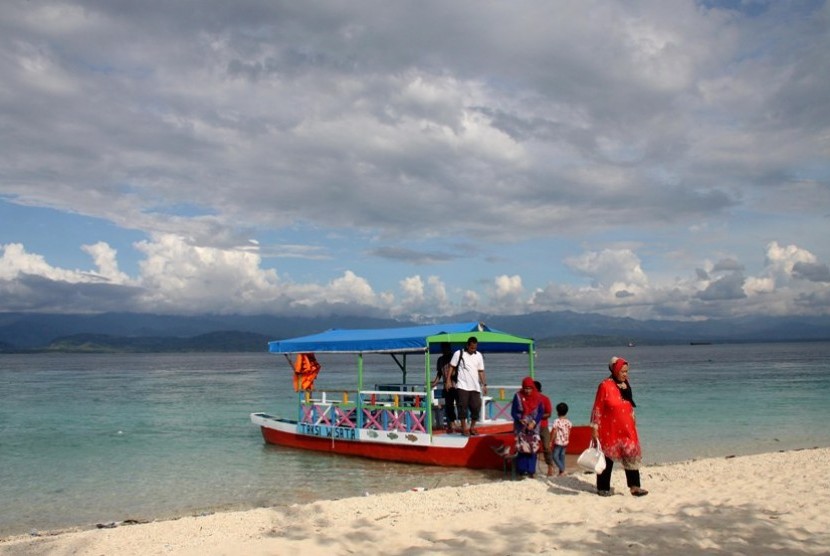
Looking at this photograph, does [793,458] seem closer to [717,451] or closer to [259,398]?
[717,451]

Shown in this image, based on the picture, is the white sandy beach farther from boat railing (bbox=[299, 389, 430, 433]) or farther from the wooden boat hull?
boat railing (bbox=[299, 389, 430, 433])

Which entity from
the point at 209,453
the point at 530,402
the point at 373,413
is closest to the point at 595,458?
the point at 530,402

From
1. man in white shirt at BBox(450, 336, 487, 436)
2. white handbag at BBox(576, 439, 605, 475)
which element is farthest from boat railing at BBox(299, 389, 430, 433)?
white handbag at BBox(576, 439, 605, 475)

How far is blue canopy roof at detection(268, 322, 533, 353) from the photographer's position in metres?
14.2

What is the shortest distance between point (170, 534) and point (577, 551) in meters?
5.19

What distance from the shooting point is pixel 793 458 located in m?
13.1

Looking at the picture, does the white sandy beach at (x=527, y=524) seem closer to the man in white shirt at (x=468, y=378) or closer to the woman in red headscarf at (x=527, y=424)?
the woman in red headscarf at (x=527, y=424)

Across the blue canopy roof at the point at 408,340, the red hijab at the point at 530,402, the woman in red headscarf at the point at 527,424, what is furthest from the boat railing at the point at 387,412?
the red hijab at the point at 530,402

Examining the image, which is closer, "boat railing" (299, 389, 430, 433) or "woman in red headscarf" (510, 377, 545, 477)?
"woman in red headscarf" (510, 377, 545, 477)

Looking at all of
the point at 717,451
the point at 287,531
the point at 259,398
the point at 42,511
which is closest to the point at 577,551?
the point at 287,531

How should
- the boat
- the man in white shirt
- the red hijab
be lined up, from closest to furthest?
1. the red hijab
2. the man in white shirt
3. the boat

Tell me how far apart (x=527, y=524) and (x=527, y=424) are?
3388mm

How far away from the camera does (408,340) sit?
47.0ft

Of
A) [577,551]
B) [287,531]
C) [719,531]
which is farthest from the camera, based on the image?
[287,531]
